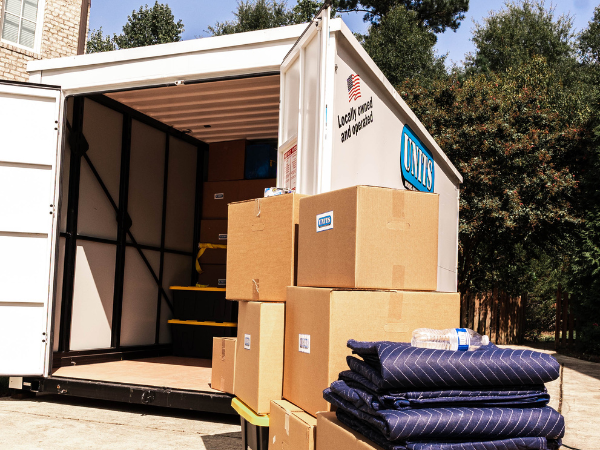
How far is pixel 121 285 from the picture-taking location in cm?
746

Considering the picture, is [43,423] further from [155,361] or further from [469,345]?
[469,345]

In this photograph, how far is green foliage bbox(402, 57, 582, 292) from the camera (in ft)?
43.3

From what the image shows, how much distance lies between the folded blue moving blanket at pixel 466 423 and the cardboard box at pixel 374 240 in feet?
3.00

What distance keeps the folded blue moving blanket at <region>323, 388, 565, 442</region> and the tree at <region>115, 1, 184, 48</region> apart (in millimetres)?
24270

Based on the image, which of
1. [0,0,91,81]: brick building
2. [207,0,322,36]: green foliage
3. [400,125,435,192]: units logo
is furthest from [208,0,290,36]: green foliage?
[400,125,435,192]: units logo

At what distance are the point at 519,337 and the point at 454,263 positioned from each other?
7344 millimetres

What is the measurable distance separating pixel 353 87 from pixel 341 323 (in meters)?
2.42

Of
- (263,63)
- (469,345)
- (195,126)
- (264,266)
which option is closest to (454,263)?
(195,126)

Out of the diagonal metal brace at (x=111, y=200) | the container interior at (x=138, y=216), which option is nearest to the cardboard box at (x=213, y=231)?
the container interior at (x=138, y=216)

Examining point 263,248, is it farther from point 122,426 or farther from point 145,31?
point 145,31

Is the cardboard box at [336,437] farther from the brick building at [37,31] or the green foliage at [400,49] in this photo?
the green foliage at [400,49]

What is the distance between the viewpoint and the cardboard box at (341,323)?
8.66ft

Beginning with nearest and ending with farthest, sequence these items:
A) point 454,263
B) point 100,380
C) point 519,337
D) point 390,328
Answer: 1. point 390,328
2. point 100,380
3. point 454,263
4. point 519,337

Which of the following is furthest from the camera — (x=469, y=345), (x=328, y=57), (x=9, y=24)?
(x=9, y=24)
